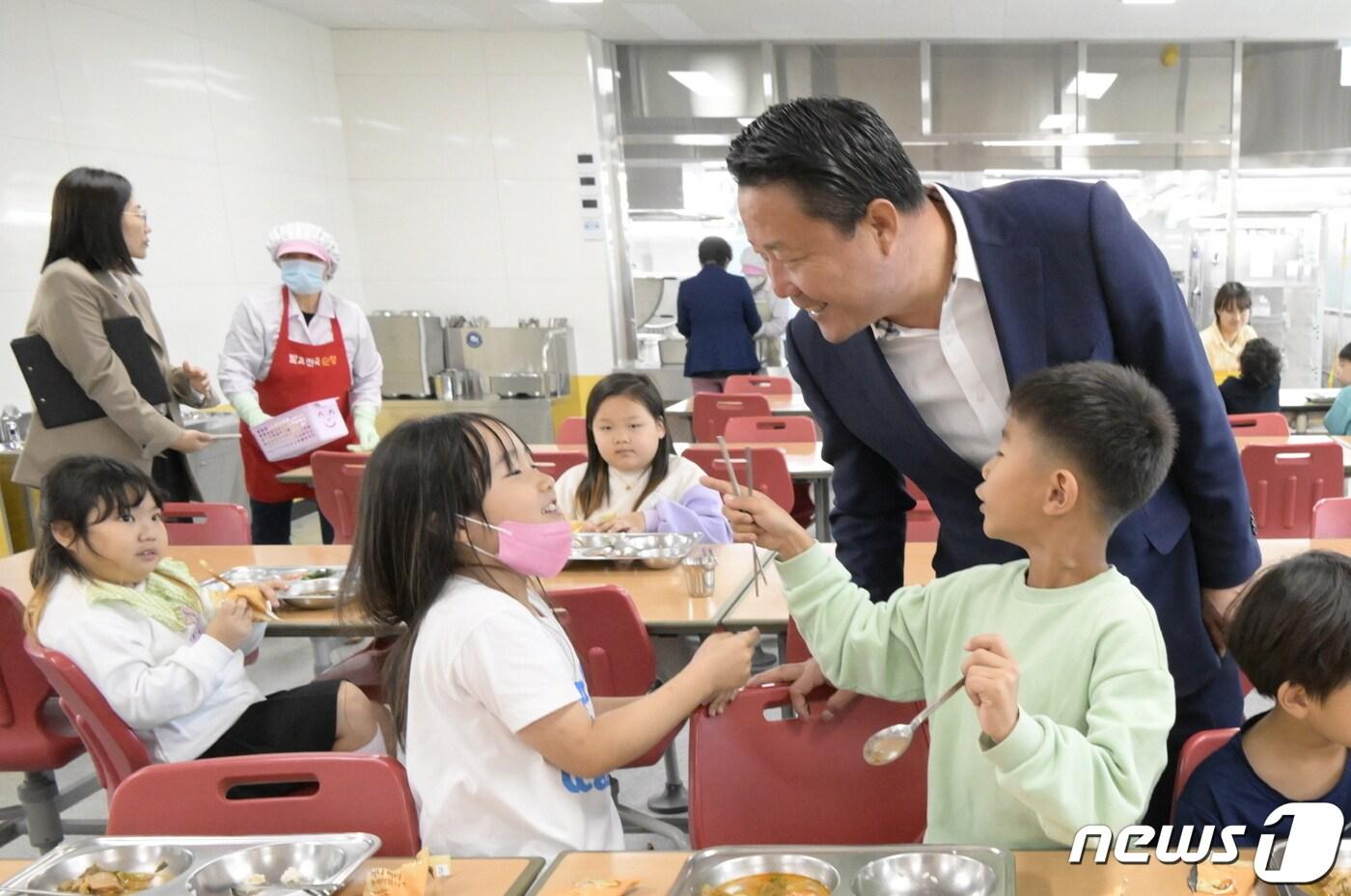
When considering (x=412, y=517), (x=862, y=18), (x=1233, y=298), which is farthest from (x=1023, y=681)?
(x=862, y=18)

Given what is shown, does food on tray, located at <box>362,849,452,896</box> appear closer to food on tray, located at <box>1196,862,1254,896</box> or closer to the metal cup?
food on tray, located at <box>1196,862,1254,896</box>

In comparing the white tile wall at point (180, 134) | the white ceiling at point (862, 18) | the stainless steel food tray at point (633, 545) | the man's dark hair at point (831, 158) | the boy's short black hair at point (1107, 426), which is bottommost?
the stainless steel food tray at point (633, 545)

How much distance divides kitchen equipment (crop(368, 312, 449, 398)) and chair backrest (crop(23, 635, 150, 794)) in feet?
16.4

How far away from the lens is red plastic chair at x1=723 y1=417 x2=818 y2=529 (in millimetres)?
4164

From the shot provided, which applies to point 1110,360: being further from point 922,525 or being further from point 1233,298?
point 1233,298

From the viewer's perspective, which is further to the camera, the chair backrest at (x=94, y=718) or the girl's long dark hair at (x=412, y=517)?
the chair backrest at (x=94, y=718)

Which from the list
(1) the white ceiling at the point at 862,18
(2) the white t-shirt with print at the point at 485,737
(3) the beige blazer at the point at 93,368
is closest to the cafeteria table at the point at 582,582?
(3) the beige blazer at the point at 93,368

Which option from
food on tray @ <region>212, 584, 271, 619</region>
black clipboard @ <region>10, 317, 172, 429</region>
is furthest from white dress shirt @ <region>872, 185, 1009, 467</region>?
black clipboard @ <region>10, 317, 172, 429</region>

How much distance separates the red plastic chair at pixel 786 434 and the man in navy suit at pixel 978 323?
2660mm

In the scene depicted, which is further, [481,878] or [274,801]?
[274,801]

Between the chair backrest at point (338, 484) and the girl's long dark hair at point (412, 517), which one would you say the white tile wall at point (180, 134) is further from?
the girl's long dark hair at point (412, 517)

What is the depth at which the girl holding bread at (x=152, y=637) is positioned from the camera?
1.96 m

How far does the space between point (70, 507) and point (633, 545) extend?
4.12ft

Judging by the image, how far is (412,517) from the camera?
58.5 inches
